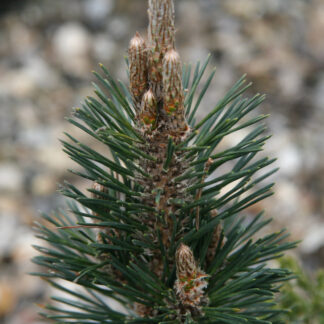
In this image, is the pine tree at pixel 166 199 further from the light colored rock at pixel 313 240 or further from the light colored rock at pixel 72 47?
the light colored rock at pixel 72 47

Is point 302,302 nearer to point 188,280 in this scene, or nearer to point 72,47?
point 188,280

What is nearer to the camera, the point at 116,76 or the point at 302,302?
the point at 302,302

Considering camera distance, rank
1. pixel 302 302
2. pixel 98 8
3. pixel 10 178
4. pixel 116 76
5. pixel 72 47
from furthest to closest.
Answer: pixel 98 8 < pixel 72 47 < pixel 116 76 < pixel 10 178 < pixel 302 302

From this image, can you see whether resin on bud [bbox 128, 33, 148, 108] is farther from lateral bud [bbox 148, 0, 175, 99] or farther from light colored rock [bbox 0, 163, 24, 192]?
light colored rock [bbox 0, 163, 24, 192]

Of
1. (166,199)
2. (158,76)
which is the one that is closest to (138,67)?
(158,76)

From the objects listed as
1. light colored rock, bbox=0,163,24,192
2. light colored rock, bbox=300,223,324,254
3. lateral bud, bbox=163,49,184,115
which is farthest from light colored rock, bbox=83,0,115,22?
lateral bud, bbox=163,49,184,115

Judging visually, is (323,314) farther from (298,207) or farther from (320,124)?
(320,124)
